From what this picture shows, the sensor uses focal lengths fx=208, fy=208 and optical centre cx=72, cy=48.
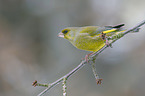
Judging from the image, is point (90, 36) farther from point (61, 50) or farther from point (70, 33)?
point (61, 50)

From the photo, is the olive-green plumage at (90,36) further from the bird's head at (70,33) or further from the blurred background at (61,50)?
the blurred background at (61,50)

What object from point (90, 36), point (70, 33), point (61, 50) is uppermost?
point (61, 50)

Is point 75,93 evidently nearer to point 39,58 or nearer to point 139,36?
point 39,58

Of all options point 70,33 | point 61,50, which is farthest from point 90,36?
point 61,50

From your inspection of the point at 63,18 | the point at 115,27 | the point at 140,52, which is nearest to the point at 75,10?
the point at 63,18

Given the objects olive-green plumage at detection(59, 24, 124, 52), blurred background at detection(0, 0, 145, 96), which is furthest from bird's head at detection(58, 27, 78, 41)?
blurred background at detection(0, 0, 145, 96)

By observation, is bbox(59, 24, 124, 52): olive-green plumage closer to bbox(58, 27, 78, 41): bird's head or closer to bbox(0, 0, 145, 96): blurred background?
bbox(58, 27, 78, 41): bird's head
